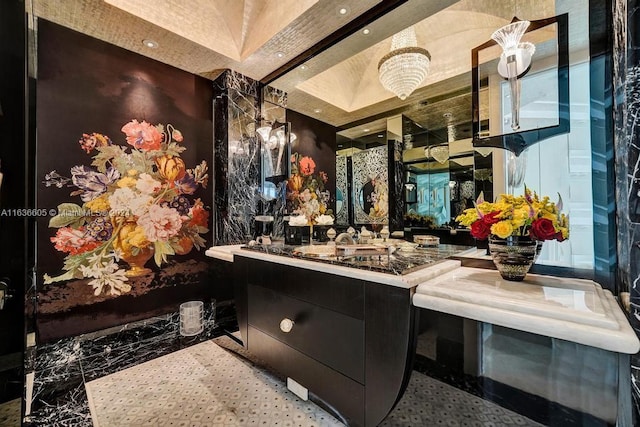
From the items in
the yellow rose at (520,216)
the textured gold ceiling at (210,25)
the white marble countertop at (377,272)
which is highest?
the textured gold ceiling at (210,25)

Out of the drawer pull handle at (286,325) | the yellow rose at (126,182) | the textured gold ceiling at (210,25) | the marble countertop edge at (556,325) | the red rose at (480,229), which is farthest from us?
the yellow rose at (126,182)

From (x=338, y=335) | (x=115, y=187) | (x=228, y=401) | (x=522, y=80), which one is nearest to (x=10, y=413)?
(x=228, y=401)

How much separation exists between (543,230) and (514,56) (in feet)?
3.34

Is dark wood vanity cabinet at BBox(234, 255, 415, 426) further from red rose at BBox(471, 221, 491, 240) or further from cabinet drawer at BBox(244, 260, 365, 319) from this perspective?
red rose at BBox(471, 221, 491, 240)

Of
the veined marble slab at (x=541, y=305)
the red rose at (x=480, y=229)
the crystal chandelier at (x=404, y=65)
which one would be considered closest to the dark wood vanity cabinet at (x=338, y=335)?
the veined marble slab at (x=541, y=305)

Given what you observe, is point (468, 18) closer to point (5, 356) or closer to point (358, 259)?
point (358, 259)

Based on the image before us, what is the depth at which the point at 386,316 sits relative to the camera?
1160mm

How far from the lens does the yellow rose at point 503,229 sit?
1120mm

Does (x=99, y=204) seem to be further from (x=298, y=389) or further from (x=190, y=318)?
(x=298, y=389)

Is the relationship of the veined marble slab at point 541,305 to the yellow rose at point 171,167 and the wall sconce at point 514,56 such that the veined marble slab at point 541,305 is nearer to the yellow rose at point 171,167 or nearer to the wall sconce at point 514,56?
the wall sconce at point 514,56

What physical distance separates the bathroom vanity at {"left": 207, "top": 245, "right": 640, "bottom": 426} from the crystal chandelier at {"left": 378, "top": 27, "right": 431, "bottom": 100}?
128cm

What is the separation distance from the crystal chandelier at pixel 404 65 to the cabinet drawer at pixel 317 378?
80.0 inches

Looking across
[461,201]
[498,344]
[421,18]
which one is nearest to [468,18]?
[421,18]

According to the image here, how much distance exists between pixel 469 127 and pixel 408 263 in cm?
106
